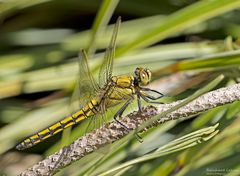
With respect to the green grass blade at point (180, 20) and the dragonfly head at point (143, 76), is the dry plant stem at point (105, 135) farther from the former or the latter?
the green grass blade at point (180, 20)

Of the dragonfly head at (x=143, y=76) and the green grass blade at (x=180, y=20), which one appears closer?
the dragonfly head at (x=143, y=76)

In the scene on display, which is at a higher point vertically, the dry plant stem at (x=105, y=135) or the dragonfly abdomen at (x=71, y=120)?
the dragonfly abdomen at (x=71, y=120)

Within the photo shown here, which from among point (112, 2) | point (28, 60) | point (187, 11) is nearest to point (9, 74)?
point (28, 60)

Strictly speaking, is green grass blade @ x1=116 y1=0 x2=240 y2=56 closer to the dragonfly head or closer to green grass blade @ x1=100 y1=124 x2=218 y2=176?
the dragonfly head

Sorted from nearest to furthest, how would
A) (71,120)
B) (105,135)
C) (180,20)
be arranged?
(105,135), (71,120), (180,20)

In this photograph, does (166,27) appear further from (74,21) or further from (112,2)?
(74,21)

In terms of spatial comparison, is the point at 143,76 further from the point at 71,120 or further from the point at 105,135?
the point at 105,135

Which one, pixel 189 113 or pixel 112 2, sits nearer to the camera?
pixel 189 113

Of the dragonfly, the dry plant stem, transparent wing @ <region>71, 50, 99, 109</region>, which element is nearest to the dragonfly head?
the dragonfly

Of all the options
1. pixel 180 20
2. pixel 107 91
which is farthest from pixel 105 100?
pixel 180 20

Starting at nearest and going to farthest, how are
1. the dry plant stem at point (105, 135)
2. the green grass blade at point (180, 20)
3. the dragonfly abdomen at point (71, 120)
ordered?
the dry plant stem at point (105, 135)
the dragonfly abdomen at point (71, 120)
the green grass blade at point (180, 20)

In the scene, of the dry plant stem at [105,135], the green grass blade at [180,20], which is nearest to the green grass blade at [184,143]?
the dry plant stem at [105,135]
